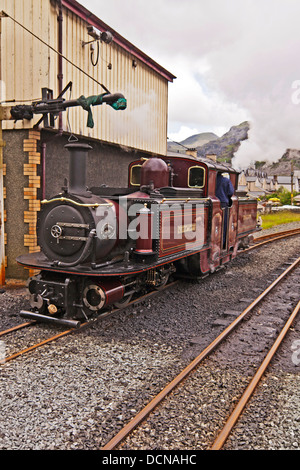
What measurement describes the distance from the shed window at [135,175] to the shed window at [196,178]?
1156 millimetres

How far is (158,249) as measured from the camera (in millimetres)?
6617

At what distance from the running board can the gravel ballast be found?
16cm

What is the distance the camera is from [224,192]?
32.8 feet

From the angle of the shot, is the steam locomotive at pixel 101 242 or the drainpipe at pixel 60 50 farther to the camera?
the drainpipe at pixel 60 50

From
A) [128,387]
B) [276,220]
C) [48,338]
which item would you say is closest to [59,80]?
[48,338]

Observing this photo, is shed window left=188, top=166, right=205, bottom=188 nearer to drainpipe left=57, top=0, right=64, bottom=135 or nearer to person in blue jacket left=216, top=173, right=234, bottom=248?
person in blue jacket left=216, top=173, right=234, bottom=248

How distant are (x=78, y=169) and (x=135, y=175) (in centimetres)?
297

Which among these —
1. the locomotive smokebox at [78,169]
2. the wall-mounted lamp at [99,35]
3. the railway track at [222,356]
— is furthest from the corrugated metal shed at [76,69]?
the railway track at [222,356]

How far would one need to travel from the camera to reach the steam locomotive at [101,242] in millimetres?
5824

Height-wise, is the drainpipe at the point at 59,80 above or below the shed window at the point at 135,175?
above

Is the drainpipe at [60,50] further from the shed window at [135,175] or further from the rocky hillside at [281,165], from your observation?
the rocky hillside at [281,165]

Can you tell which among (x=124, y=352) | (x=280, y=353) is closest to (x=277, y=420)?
(x=280, y=353)

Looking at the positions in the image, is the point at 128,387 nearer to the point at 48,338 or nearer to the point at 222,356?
the point at 222,356

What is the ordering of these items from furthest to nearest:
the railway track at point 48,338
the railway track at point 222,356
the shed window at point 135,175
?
1. the shed window at point 135,175
2. the railway track at point 48,338
3. the railway track at point 222,356
